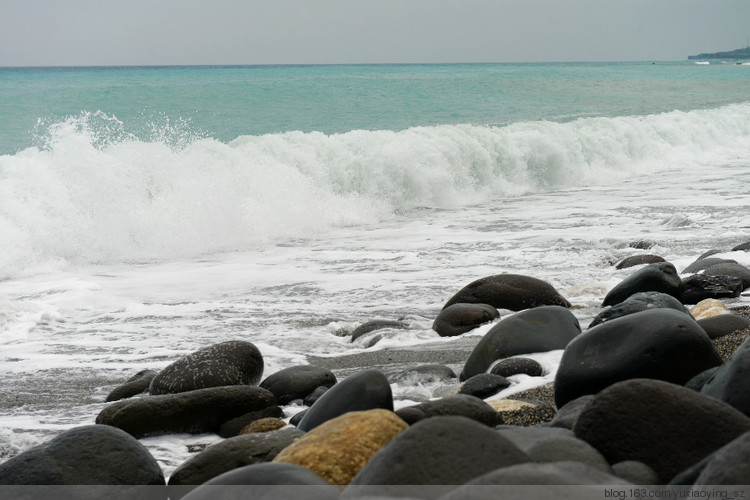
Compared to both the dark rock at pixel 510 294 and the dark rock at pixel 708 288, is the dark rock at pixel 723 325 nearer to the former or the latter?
the dark rock at pixel 708 288

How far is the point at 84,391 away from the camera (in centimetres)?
476

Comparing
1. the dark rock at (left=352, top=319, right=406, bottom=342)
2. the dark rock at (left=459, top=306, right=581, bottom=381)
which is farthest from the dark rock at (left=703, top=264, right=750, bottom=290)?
the dark rock at (left=352, top=319, right=406, bottom=342)

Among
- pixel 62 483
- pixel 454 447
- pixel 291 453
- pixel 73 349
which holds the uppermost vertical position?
pixel 454 447

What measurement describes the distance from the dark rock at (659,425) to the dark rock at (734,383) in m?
0.28

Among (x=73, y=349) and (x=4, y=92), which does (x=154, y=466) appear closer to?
(x=73, y=349)

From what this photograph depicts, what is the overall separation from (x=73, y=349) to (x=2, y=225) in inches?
168

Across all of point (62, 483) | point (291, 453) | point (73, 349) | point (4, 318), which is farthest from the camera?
point (4, 318)

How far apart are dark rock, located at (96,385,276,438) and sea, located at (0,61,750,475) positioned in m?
0.09

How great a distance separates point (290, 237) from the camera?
10.1 meters

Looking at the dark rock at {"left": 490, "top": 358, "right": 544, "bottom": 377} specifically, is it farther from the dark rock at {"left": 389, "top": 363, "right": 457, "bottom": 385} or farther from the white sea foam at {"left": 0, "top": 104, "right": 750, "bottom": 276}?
the white sea foam at {"left": 0, "top": 104, "right": 750, "bottom": 276}

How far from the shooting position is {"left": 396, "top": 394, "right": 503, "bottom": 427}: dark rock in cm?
306

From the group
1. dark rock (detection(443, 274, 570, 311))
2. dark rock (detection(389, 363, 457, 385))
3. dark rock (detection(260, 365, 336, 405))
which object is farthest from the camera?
dark rock (detection(443, 274, 570, 311))

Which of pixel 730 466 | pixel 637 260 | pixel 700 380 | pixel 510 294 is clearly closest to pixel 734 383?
pixel 700 380

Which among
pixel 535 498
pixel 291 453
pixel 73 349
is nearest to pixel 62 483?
pixel 291 453
